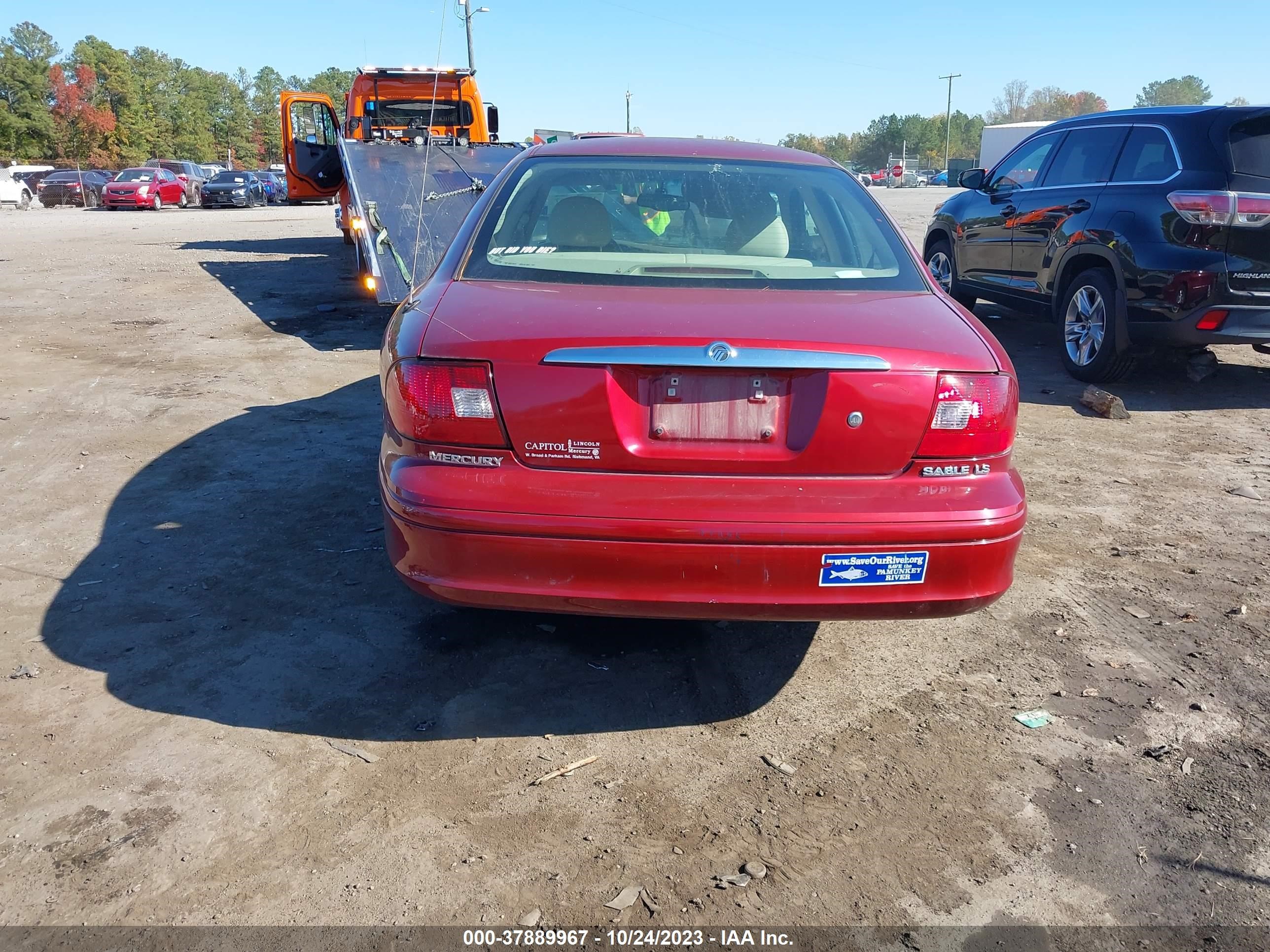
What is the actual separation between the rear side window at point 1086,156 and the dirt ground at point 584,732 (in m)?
3.14

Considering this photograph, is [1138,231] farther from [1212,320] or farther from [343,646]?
[343,646]

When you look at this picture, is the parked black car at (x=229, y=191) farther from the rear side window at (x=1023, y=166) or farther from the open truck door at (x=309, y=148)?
the rear side window at (x=1023, y=166)

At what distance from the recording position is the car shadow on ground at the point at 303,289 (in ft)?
31.4

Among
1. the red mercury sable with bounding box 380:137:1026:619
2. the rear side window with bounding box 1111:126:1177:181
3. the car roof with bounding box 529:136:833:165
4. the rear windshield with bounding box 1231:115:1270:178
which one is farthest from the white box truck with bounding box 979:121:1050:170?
the red mercury sable with bounding box 380:137:1026:619

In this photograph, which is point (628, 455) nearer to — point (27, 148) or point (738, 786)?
point (738, 786)

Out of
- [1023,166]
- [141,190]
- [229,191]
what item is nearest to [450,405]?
[1023,166]

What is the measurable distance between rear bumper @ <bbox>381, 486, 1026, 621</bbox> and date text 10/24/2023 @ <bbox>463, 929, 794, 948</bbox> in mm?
826

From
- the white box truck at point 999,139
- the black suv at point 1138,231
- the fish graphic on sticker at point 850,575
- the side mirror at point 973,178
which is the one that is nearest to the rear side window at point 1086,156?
the black suv at point 1138,231

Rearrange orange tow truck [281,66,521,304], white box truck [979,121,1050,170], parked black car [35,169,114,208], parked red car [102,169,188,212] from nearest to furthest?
orange tow truck [281,66,521,304] → parked red car [102,169,188,212] → parked black car [35,169,114,208] → white box truck [979,121,1050,170]

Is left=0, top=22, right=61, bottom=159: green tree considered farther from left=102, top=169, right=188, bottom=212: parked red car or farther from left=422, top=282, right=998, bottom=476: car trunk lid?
left=422, top=282, right=998, bottom=476: car trunk lid

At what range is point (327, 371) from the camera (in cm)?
782

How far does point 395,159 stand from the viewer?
1130 cm

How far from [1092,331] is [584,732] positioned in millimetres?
6029

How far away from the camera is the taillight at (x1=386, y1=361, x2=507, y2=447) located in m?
2.72
